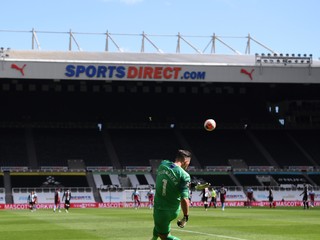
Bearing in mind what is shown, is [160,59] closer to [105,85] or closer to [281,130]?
[105,85]

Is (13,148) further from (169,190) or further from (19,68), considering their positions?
(169,190)

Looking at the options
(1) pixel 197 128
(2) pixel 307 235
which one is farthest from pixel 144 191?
(2) pixel 307 235

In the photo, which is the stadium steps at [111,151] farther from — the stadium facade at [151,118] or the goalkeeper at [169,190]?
the goalkeeper at [169,190]

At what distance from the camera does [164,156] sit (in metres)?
75.0

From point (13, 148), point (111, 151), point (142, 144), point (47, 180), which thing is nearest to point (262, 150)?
point (142, 144)

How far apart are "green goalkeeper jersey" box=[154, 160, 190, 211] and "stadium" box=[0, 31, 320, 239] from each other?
4785cm

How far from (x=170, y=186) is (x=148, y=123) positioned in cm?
6752

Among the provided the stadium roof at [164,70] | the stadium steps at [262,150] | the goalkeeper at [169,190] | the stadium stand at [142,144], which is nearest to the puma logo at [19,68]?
the stadium roof at [164,70]

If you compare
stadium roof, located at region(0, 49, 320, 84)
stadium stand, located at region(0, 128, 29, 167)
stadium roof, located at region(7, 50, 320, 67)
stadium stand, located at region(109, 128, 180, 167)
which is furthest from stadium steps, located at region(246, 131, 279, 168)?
stadium stand, located at region(0, 128, 29, 167)

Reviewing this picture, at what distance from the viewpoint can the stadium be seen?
6625 centimetres

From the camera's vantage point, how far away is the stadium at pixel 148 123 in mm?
66250

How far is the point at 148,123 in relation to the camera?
8075 cm

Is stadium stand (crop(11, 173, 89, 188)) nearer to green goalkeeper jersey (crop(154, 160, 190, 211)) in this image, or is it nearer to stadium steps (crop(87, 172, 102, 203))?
stadium steps (crop(87, 172, 102, 203))

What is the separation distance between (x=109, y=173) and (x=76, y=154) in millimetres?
5223
